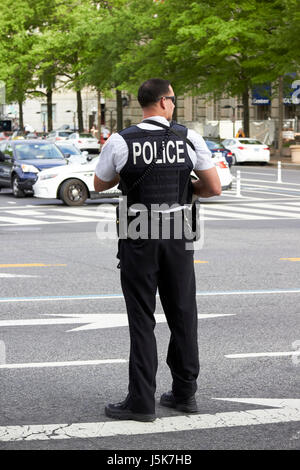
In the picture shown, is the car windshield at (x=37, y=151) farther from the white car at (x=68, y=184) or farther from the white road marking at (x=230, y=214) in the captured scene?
the white road marking at (x=230, y=214)

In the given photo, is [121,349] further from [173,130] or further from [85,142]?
[85,142]

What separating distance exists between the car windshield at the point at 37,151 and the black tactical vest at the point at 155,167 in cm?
2056

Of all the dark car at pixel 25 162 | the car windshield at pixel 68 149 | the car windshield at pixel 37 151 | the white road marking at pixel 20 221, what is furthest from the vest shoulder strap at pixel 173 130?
the car windshield at pixel 68 149

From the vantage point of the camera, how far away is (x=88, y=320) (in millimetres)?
8352

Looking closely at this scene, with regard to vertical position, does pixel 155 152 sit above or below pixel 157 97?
below

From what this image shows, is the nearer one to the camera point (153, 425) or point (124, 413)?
point (153, 425)

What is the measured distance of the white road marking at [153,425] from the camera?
5.01m

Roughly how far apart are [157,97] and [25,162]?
20.2 m

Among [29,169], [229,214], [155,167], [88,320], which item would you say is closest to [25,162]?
[29,169]

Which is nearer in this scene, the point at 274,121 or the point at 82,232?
the point at 82,232

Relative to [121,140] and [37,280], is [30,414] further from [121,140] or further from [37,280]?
[37,280]
